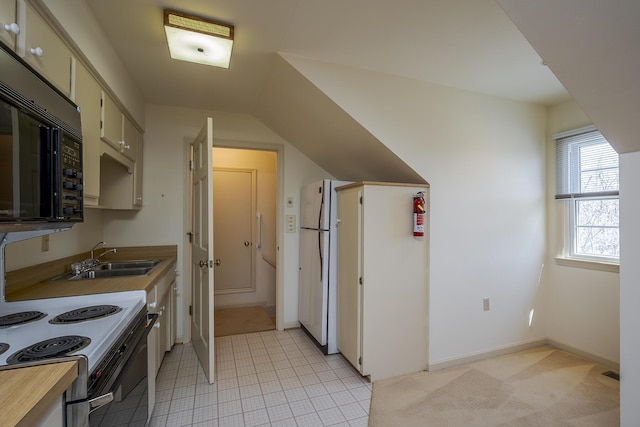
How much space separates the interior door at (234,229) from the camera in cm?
428

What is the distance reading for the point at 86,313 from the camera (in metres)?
1.29

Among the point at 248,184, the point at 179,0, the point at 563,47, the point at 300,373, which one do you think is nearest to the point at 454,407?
the point at 300,373

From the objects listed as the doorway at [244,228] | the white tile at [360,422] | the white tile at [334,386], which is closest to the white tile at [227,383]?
the white tile at [334,386]

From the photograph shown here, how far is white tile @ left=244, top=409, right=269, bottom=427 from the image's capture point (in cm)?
186

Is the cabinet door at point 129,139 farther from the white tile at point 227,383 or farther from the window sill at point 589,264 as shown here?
the window sill at point 589,264

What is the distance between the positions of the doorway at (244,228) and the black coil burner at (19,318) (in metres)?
2.93

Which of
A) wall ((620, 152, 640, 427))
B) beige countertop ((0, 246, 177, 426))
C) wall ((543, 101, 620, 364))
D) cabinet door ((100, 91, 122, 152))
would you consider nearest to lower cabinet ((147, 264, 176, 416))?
beige countertop ((0, 246, 177, 426))

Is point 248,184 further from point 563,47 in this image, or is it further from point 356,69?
point 563,47

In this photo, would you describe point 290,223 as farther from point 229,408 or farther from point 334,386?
point 229,408

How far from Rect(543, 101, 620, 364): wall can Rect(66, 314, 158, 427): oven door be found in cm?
351

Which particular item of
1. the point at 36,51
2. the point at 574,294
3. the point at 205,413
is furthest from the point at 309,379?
the point at 574,294

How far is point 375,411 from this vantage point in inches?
77.8

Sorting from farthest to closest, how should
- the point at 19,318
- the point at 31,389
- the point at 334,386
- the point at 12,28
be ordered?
the point at 334,386 < the point at 19,318 < the point at 12,28 < the point at 31,389

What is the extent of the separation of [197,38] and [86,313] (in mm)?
1632
